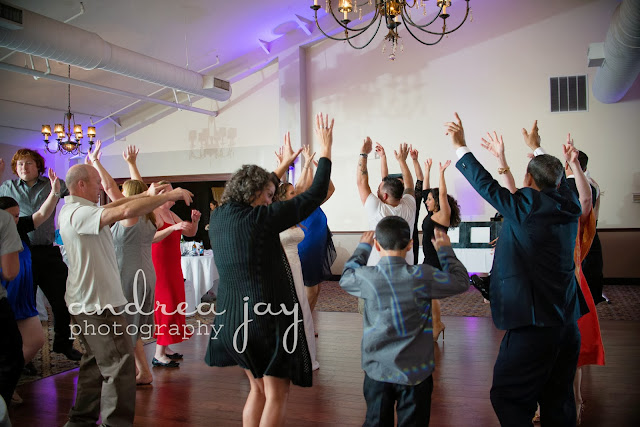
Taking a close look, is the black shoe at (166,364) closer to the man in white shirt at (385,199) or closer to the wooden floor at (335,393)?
the wooden floor at (335,393)

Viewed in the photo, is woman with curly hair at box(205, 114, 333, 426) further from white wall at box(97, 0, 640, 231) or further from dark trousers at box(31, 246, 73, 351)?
white wall at box(97, 0, 640, 231)

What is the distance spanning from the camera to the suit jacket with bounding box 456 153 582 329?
80.9 inches

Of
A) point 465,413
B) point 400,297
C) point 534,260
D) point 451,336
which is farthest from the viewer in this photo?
point 451,336

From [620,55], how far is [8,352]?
6.44 m

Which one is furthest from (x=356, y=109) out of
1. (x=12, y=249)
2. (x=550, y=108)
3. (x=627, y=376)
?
(x=12, y=249)

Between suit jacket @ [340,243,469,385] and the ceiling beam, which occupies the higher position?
the ceiling beam

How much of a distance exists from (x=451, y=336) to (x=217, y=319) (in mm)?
3211

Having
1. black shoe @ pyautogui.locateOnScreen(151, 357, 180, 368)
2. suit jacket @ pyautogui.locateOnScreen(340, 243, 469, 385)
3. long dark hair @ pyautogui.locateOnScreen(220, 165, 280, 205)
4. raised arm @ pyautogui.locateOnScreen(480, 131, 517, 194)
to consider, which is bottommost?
black shoe @ pyautogui.locateOnScreen(151, 357, 180, 368)

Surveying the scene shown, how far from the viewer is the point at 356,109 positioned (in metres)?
9.40

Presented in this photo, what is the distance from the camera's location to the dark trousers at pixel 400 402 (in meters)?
1.91

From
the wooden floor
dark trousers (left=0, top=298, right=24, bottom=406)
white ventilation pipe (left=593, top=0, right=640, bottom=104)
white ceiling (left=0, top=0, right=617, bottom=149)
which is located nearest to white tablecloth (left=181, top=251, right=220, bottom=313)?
the wooden floor

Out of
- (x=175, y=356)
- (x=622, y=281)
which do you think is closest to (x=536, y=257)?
(x=175, y=356)

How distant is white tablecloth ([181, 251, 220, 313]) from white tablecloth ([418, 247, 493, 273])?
381 cm

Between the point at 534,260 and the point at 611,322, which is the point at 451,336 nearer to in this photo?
the point at 611,322
